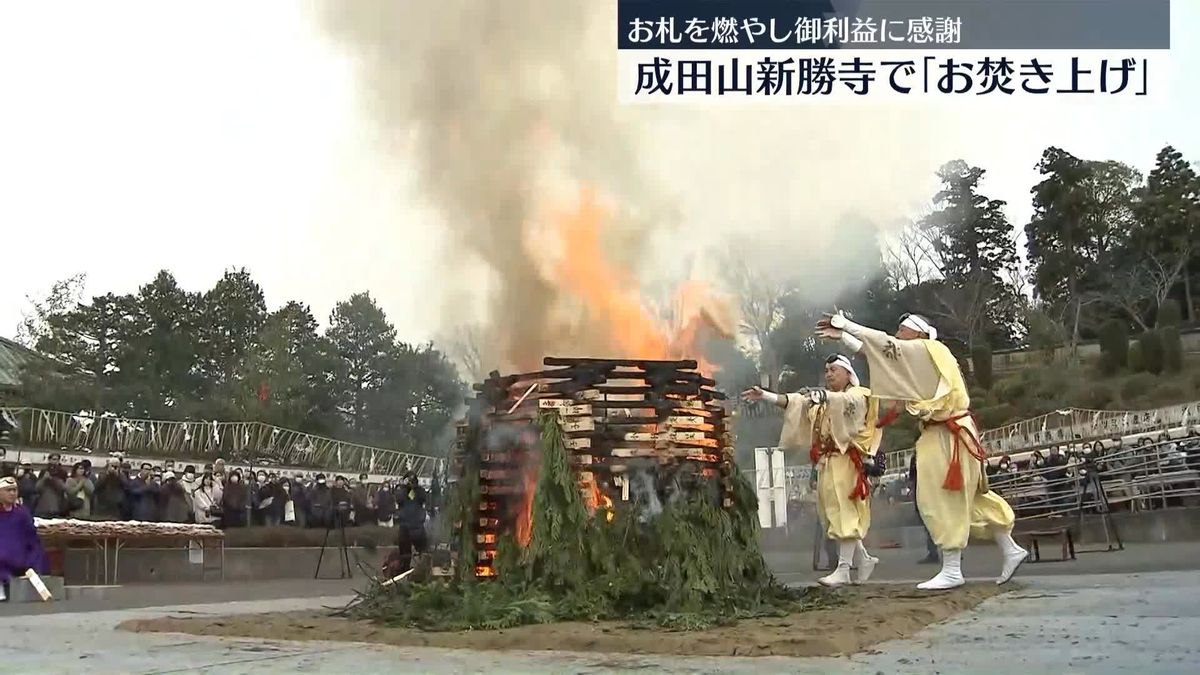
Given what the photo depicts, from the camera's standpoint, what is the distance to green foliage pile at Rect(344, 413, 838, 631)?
7.07 meters

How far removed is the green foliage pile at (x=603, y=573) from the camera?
23.2 ft

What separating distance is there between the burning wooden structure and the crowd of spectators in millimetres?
5117

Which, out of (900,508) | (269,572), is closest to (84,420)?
(269,572)

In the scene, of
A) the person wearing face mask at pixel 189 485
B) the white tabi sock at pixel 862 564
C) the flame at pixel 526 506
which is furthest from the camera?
the person wearing face mask at pixel 189 485

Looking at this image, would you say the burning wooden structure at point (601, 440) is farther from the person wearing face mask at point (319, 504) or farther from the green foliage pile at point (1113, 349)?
the green foliage pile at point (1113, 349)

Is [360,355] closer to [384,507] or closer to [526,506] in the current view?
[384,507]

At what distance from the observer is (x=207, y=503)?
60.4 ft

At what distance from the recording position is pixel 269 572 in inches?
679

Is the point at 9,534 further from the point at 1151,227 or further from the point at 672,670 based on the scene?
the point at 1151,227

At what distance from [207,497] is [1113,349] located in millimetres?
37483

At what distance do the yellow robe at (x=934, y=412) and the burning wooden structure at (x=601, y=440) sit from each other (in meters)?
1.54

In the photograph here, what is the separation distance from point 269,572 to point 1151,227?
42870 mm

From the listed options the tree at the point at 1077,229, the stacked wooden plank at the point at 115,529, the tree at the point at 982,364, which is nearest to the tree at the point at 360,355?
the stacked wooden plank at the point at 115,529

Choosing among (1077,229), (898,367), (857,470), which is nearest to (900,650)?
(898,367)
